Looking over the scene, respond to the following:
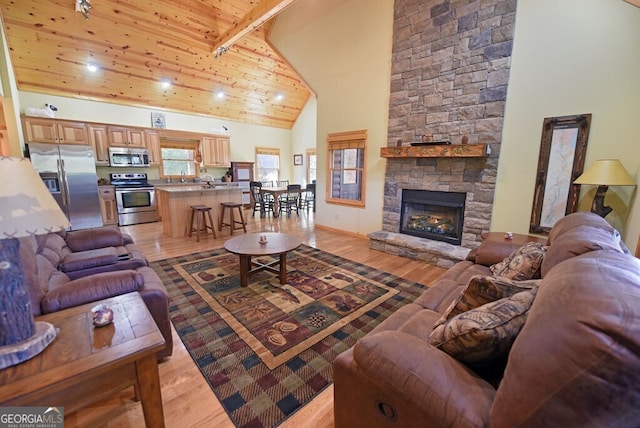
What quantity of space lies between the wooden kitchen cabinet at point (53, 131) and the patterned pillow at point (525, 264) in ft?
24.2

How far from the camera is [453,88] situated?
143 inches

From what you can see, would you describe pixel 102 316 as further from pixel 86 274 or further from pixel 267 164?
pixel 267 164

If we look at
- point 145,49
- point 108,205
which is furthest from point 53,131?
point 145,49

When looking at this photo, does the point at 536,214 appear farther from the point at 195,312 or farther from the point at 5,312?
the point at 5,312

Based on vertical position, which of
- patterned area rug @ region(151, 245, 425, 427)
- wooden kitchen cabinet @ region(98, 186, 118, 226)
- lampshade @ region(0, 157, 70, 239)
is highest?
lampshade @ region(0, 157, 70, 239)

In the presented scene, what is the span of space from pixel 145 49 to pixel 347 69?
13.2 ft

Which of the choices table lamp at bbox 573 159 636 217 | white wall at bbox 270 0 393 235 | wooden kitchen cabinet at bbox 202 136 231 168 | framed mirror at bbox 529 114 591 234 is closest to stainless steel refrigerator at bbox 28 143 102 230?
wooden kitchen cabinet at bbox 202 136 231 168

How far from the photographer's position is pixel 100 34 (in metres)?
4.72

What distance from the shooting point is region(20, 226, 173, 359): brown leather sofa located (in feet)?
4.62

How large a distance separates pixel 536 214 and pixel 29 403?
4297mm

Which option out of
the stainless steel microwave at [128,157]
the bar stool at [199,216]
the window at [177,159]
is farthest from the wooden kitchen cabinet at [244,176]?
the bar stool at [199,216]

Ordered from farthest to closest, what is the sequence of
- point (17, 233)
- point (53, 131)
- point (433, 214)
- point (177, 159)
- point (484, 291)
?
point (177, 159)
point (53, 131)
point (433, 214)
point (484, 291)
point (17, 233)

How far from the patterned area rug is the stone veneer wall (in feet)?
5.46

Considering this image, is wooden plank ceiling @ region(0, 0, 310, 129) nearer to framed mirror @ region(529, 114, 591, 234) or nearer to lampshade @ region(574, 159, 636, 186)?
framed mirror @ region(529, 114, 591, 234)
